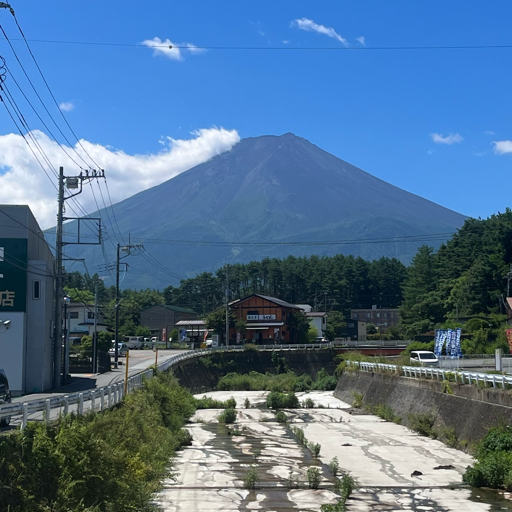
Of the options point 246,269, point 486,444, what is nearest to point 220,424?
point 486,444

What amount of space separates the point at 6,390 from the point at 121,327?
106 meters

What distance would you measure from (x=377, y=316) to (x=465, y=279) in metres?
61.4

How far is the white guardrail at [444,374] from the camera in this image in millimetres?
26359

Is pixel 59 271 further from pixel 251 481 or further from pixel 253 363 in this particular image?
pixel 253 363

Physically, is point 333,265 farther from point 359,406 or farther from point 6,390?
point 6,390

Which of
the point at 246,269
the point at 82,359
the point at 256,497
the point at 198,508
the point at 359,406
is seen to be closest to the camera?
the point at 198,508

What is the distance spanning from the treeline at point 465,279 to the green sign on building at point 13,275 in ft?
175

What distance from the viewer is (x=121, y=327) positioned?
4963 inches

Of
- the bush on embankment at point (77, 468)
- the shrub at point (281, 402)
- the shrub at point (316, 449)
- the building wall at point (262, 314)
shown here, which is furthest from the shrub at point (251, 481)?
the building wall at point (262, 314)

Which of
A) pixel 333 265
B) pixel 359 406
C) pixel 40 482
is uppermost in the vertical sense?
pixel 333 265

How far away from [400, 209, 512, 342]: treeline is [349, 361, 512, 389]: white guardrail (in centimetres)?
3198

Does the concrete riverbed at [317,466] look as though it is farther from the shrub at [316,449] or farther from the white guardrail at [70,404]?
the white guardrail at [70,404]

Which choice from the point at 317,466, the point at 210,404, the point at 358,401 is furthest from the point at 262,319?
the point at 317,466

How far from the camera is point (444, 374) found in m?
33.2
